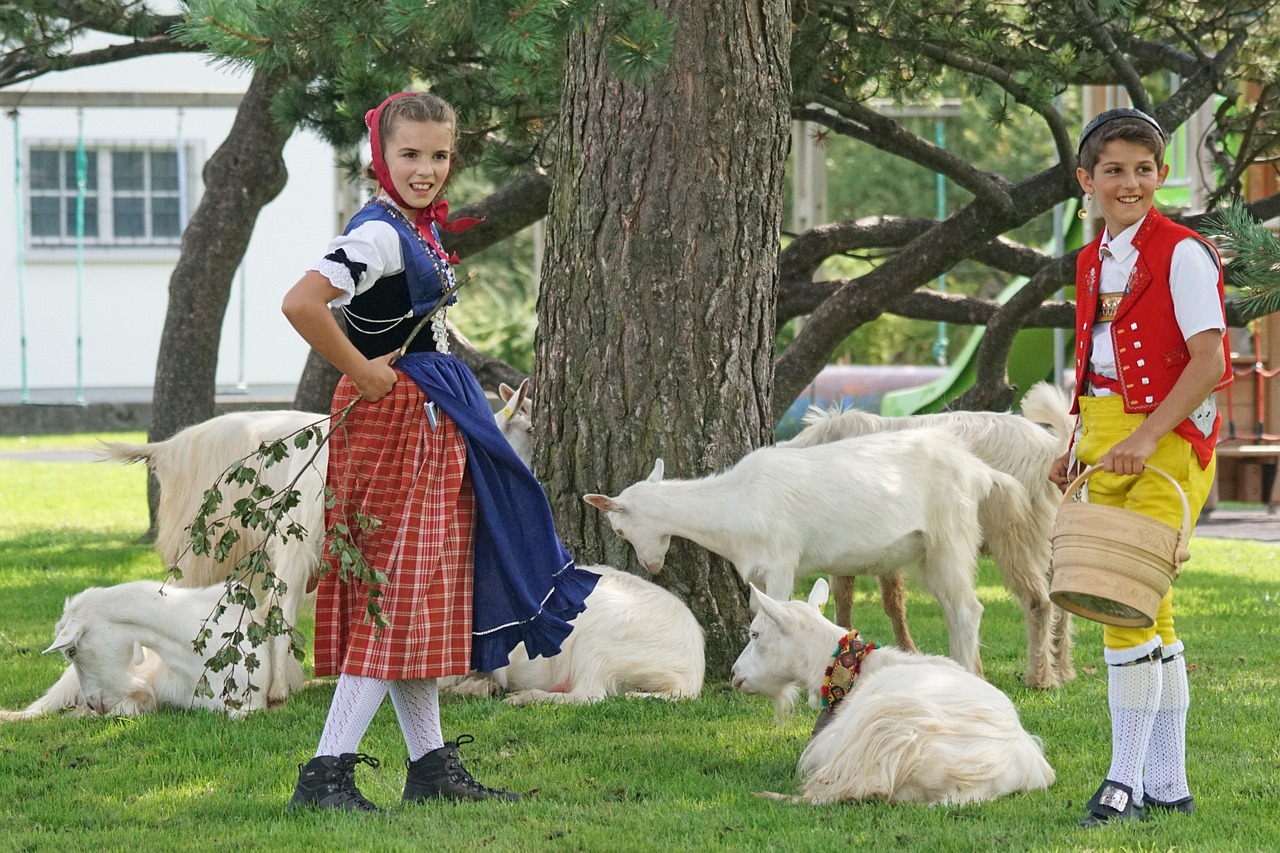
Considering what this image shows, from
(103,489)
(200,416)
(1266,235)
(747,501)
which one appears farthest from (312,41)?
(103,489)

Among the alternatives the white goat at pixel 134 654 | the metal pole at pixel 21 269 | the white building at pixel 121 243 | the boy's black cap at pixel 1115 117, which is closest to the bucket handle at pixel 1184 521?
the boy's black cap at pixel 1115 117

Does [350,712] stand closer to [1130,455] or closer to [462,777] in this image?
[462,777]

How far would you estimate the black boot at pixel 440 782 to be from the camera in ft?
12.9

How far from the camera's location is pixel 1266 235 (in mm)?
4441

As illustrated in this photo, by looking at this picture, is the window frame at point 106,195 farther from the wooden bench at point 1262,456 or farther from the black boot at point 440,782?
the black boot at point 440,782

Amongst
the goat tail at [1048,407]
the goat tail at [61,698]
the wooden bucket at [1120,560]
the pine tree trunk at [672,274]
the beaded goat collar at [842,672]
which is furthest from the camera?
the goat tail at [1048,407]

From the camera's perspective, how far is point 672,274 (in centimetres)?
555

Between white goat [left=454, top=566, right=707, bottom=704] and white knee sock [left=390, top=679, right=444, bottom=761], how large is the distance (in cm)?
132

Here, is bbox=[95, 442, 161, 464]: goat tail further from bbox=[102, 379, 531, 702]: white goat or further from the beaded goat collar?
the beaded goat collar

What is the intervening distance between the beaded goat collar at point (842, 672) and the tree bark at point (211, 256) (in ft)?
21.0

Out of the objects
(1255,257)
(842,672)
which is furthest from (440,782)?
(1255,257)

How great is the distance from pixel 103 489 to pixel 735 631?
10.8 meters

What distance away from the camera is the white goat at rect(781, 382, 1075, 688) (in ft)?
19.0

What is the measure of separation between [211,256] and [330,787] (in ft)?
21.8
